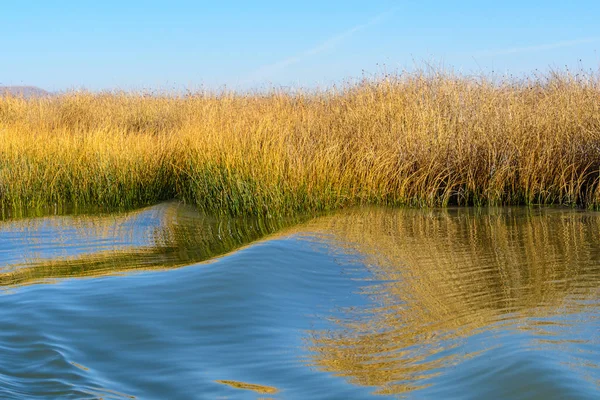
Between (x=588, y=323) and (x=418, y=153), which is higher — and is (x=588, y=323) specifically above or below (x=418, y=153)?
below

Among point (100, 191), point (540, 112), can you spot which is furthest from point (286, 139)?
point (540, 112)

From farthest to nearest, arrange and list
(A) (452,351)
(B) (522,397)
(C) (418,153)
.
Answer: (C) (418,153) → (A) (452,351) → (B) (522,397)

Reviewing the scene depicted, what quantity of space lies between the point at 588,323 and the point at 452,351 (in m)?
0.96

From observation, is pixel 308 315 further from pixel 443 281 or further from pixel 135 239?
pixel 135 239

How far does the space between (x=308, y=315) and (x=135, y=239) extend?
3968mm

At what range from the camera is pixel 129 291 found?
4.96 metres

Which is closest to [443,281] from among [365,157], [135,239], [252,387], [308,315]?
[308,315]

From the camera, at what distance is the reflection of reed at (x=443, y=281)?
142 inches

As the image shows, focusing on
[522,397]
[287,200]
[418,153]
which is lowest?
[522,397]

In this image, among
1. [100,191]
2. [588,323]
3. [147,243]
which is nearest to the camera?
[588,323]

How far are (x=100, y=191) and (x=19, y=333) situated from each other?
696 cm

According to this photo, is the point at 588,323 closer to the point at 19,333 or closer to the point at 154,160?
the point at 19,333

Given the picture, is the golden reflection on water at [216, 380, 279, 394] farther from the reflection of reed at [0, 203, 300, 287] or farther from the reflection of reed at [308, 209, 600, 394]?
the reflection of reed at [0, 203, 300, 287]

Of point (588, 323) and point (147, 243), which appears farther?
point (147, 243)
